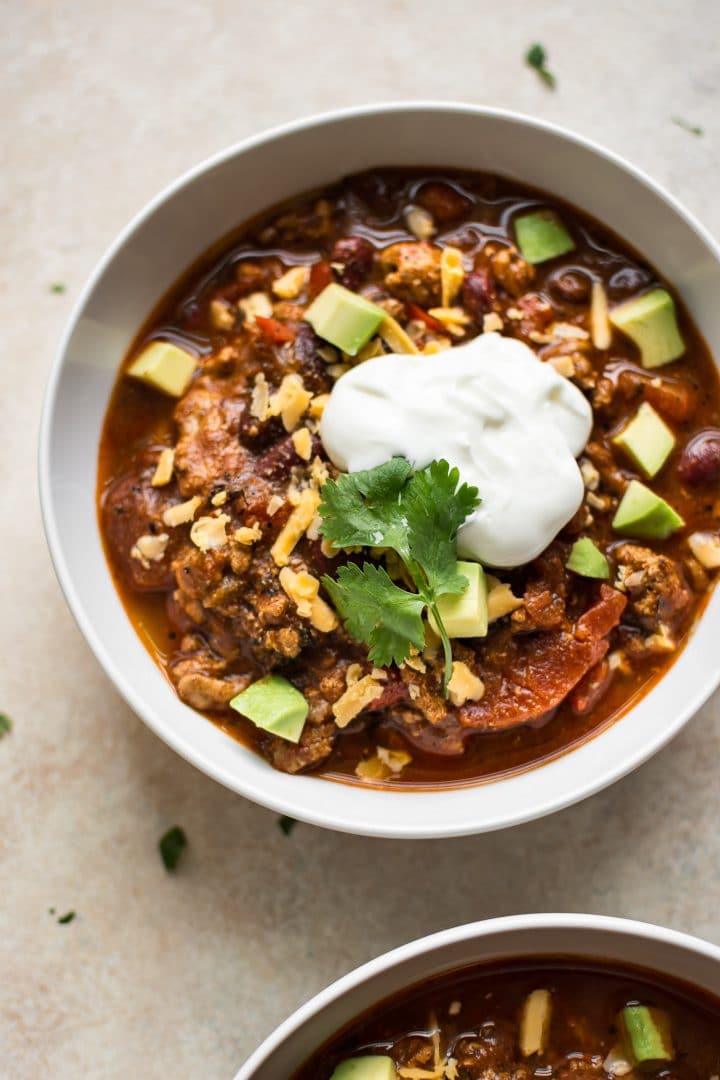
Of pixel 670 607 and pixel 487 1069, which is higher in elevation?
pixel 670 607

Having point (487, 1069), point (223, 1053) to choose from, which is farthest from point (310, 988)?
point (487, 1069)

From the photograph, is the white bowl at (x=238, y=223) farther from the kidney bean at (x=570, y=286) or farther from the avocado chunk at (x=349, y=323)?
the avocado chunk at (x=349, y=323)

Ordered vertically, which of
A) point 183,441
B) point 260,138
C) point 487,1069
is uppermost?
point 260,138

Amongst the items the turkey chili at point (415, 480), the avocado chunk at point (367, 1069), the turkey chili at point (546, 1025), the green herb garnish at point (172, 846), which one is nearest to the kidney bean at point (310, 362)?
the turkey chili at point (415, 480)

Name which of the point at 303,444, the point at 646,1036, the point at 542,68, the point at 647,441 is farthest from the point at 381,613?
the point at 542,68

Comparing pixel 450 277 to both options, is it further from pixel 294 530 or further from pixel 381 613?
pixel 381 613

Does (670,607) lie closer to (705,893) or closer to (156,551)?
(705,893)
